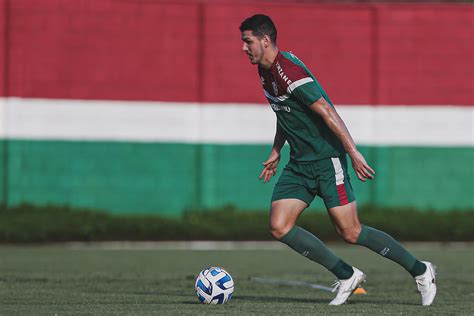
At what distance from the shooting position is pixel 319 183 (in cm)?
939

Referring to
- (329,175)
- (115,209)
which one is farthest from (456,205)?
(329,175)

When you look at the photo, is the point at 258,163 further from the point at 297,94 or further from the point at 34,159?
the point at 297,94

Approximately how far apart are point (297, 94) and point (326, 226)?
9.24 meters

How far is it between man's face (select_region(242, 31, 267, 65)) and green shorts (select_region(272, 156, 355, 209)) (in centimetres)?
99

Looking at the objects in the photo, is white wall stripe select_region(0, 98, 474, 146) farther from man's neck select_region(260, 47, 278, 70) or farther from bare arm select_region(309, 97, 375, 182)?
bare arm select_region(309, 97, 375, 182)

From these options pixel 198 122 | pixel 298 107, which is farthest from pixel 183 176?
pixel 298 107

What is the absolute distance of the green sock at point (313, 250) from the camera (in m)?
9.40

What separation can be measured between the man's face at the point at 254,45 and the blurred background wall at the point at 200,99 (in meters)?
9.24

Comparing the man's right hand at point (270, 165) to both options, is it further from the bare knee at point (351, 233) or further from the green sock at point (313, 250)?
the bare knee at point (351, 233)

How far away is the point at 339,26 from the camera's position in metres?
18.8

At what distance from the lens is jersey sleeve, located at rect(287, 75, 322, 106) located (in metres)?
9.03

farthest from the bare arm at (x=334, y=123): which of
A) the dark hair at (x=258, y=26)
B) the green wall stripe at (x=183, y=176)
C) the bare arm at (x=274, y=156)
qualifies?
the green wall stripe at (x=183, y=176)

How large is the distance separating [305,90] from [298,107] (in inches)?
10.9

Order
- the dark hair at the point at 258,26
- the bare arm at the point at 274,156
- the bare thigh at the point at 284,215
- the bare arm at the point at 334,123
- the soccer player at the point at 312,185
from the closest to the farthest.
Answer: the bare arm at the point at 334,123 < the dark hair at the point at 258,26 < the soccer player at the point at 312,185 < the bare thigh at the point at 284,215 < the bare arm at the point at 274,156
